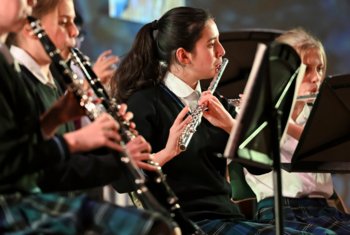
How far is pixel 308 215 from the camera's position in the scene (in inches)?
94.4

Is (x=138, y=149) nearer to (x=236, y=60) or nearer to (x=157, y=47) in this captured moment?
(x=157, y=47)

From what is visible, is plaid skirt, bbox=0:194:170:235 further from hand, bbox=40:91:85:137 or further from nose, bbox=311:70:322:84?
nose, bbox=311:70:322:84

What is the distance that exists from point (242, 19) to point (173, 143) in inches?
81.6

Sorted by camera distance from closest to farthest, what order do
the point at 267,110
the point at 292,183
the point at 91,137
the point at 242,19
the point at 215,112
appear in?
the point at 91,137, the point at 267,110, the point at 215,112, the point at 292,183, the point at 242,19

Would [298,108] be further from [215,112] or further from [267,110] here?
[267,110]

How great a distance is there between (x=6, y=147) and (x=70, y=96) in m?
0.25

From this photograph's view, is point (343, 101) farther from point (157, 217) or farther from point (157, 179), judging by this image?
point (157, 217)

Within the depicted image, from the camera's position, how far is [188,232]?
1.82 m

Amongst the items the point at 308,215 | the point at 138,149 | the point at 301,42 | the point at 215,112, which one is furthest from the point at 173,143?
the point at 301,42

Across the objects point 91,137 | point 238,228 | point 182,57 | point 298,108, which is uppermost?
point 91,137

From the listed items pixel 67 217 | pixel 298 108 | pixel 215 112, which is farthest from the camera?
pixel 298 108

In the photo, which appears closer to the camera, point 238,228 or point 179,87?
point 238,228

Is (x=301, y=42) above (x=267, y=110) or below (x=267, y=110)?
below

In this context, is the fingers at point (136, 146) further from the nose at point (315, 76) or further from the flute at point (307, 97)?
the nose at point (315, 76)
